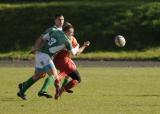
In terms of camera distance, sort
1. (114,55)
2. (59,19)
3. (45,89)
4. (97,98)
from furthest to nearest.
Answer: (114,55)
(45,89)
(97,98)
(59,19)

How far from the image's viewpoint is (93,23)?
45.7 meters

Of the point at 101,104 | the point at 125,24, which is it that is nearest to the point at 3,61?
the point at 125,24

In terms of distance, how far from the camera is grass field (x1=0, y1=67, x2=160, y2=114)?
14.7 metres

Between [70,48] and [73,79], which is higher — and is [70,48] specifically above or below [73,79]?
above

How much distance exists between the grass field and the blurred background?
1759 centimetres

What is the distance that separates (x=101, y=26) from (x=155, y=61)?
27.3ft

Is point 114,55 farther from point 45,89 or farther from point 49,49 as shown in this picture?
point 49,49

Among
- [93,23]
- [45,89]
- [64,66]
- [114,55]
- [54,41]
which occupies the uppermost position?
[54,41]

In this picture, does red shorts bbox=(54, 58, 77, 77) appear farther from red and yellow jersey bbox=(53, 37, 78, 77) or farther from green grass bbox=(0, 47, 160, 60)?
green grass bbox=(0, 47, 160, 60)

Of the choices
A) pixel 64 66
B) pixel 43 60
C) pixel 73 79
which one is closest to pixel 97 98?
pixel 73 79

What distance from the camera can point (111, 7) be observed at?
47.6 metres

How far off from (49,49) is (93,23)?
28432 millimetres

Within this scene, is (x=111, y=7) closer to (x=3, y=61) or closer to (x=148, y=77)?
(x=3, y=61)

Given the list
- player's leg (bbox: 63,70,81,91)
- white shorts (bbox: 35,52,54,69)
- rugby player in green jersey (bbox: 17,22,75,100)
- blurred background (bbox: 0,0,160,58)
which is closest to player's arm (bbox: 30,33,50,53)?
rugby player in green jersey (bbox: 17,22,75,100)
